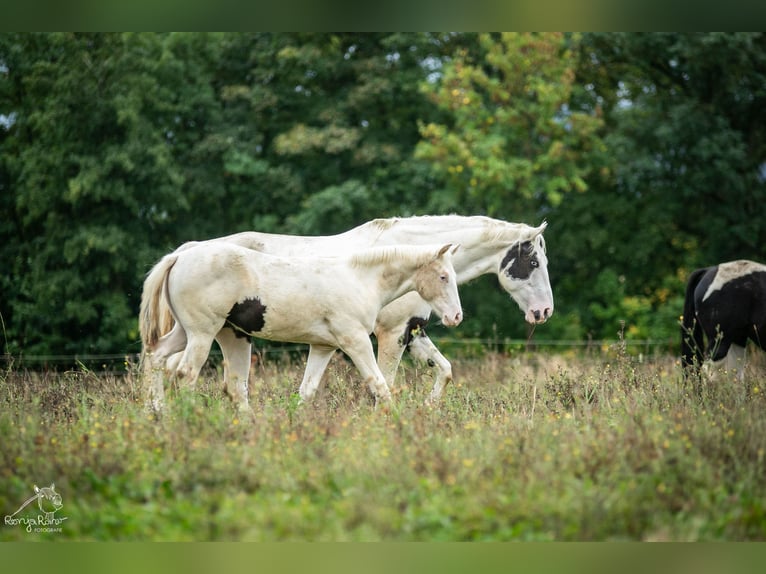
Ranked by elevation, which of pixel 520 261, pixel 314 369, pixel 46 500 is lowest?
pixel 46 500

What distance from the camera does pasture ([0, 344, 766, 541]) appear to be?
526cm

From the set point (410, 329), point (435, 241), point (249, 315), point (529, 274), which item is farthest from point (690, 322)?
point (249, 315)

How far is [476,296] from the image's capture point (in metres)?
19.9

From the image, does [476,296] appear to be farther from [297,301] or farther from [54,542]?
[54,542]

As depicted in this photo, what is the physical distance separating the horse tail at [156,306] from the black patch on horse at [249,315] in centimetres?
69

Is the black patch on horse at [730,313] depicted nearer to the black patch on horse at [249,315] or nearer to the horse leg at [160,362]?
Result: the black patch on horse at [249,315]

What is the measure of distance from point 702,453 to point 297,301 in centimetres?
375

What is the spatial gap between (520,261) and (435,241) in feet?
3.42

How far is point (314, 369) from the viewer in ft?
28.2

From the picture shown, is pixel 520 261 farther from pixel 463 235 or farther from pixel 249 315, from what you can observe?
pixel 249 315

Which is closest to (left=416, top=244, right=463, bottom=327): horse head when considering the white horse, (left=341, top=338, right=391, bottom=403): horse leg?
the white horse

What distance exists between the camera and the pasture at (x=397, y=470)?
17.3ft

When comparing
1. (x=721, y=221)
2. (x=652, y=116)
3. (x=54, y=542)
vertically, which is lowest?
(x=54, y=542)
